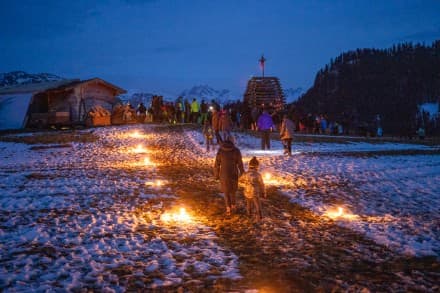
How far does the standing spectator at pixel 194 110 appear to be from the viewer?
40.3 meters

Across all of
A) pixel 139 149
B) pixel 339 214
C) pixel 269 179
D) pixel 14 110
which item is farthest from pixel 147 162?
pixel 14 110

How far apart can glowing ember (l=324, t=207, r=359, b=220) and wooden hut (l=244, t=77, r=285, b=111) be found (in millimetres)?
32784

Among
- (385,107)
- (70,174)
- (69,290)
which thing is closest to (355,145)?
(70,174)

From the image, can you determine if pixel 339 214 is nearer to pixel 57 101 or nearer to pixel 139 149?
pixel 139 149

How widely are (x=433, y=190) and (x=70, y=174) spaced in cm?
1190

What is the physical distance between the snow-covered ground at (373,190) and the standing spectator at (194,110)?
56.5ft

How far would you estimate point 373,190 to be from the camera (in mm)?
13445

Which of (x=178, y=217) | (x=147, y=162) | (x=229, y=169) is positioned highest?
(x=229, y=169)

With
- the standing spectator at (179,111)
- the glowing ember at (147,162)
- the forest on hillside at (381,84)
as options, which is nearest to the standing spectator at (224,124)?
the glowing ember at (147,162)

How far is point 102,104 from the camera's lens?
45656 mm

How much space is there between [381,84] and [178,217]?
336ft

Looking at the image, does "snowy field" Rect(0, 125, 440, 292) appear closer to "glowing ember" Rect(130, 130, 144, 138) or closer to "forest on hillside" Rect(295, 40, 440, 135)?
"glowing ember" Rect(130, 130, 144, 138)

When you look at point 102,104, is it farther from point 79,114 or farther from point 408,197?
point 408,197

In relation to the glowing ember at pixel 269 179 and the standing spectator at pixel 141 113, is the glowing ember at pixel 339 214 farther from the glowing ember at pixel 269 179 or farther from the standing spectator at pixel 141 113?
the standing spectator at pixel 141 113
